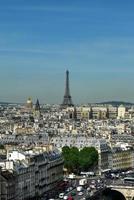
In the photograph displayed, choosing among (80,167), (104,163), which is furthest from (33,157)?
(104,163)

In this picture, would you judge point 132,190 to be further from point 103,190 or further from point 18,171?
point 18,171

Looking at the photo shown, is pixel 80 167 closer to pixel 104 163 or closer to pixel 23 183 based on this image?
pixel 104 163

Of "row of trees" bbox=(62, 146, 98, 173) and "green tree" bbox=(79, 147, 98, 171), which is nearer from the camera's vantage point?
"row of trees" bbox=(62, 146, 98, 173)

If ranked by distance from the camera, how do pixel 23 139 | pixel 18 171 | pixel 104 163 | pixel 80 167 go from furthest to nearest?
pixel 23 139
pixel 104 163
pixel 80 167
pixel 18 171

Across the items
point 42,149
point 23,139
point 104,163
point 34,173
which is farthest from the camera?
point 23,139

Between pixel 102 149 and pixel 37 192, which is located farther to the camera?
pixel 102 149

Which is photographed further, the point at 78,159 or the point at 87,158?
the point at 87,158

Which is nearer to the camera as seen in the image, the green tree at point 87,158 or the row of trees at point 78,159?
the row of trees at point 78,159
